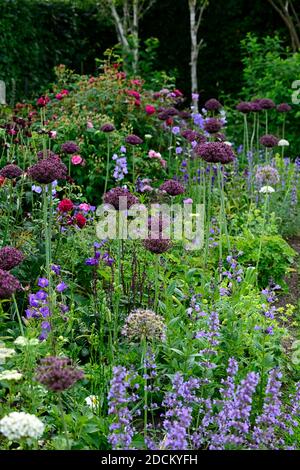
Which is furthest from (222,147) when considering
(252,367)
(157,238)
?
(252,367)

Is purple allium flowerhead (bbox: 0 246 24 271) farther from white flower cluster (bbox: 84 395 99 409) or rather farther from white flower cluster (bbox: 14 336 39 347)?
white flower cluster (bbox: 84 395 99 409)

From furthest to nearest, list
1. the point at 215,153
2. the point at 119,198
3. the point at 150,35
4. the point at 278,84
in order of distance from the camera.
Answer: the point at 150,35
the point at 278,84
the point at 215,153
the point at 119,198

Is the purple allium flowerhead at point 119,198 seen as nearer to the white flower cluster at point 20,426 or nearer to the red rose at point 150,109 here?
the white flower cluster at point 20,426

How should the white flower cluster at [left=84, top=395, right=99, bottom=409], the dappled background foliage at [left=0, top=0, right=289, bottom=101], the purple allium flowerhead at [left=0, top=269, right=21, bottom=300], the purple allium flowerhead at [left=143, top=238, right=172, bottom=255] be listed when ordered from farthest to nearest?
the dappled background foliage at [left=0, top=0, right=289, bottom=101]
the purple allium flowerhead at [left=143, top=238, right=172, bottom=255]
the white flower cluster at [left=84, top=395, right=99, bottom=409]
the purple allium flowerhead at [left=0, top=269, right=21, bottom=300]

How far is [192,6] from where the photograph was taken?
994 cm

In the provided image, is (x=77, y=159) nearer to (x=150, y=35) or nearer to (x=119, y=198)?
(x=119, y=198)
